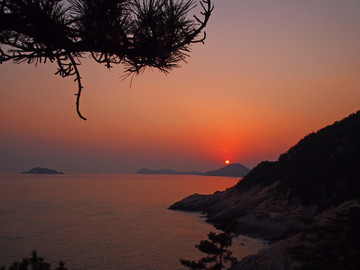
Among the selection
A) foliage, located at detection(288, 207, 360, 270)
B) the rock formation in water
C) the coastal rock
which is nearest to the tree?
foliage, located at detection(288, 207, 360, 270)

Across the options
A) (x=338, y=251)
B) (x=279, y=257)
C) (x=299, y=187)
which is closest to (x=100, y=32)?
(x=338, y=251)

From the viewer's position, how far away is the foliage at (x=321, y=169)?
39438mm

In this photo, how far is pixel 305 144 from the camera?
55.9 m

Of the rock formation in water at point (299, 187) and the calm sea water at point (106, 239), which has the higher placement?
the rock formation in water at point (299, 187)

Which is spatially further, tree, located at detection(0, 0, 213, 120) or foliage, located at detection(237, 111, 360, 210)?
foliage, located at detection(237, 111, 360, 210)

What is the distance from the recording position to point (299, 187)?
43.4 meters

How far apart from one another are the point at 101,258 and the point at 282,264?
68.2 ft

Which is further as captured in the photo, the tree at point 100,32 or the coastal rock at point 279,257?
the coastal rock at point 279,257

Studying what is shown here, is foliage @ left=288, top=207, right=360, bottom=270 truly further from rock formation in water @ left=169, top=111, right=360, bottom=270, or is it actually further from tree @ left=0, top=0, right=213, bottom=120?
rock formation in water @ left=169, top=111, right=360, bottom=270

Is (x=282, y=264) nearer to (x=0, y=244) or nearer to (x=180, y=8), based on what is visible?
(x=180, y=8)

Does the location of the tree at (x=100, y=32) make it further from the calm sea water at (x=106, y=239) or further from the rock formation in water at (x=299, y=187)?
the rock formation in water at (x=299, y=187)

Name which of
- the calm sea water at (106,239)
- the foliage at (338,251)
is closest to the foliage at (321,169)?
the calm sea water at (106,239)

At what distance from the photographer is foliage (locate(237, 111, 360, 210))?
129 ft

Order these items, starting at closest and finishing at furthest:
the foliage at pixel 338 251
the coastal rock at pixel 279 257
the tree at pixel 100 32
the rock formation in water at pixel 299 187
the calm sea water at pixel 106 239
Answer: the tree at pixel 100 32 < the foliage at pixel 338 251 < the coastal rock at pixel 279 257 < the calm sea water at pixel 106 239 < the rock formation in water at pixel 299 187
